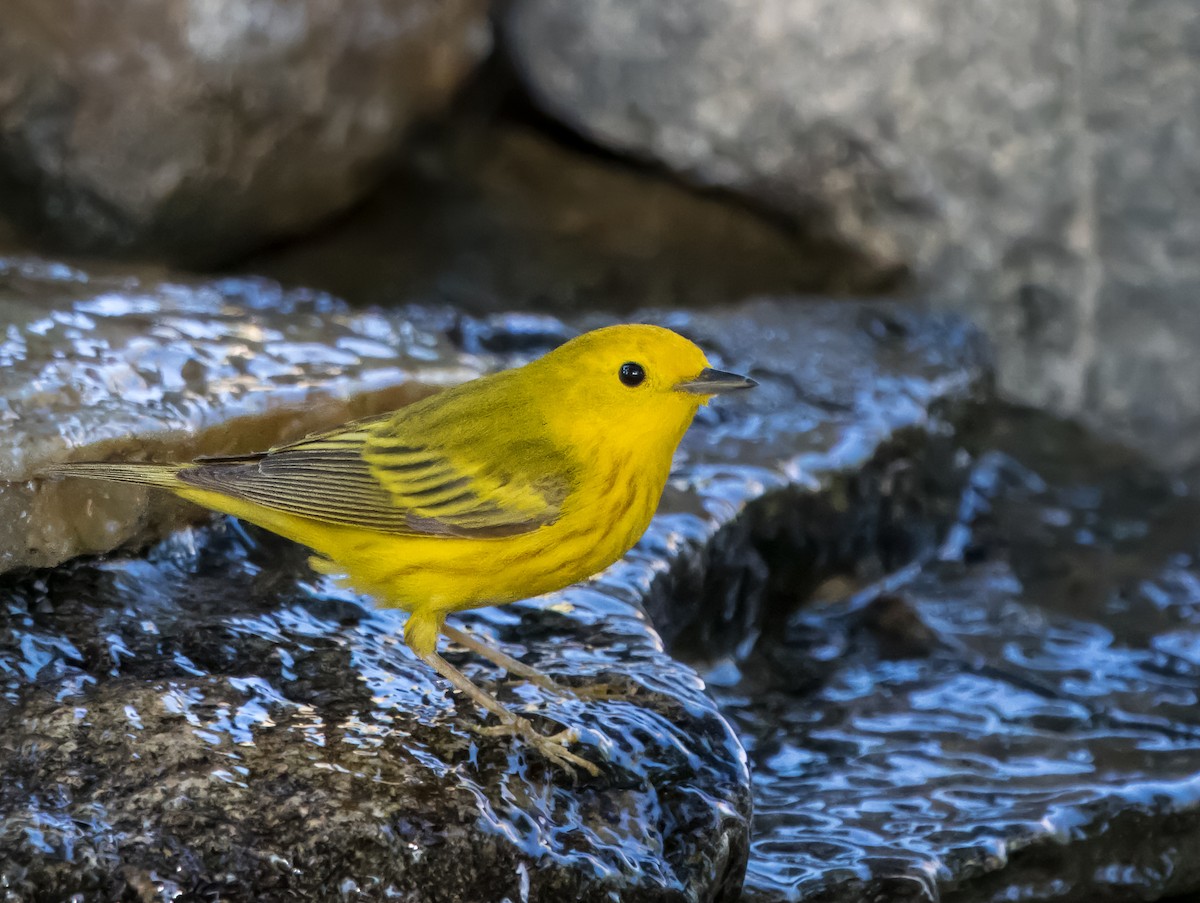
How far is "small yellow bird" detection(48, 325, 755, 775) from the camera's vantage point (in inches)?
125

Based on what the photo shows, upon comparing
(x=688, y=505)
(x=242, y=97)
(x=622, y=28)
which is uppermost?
(x=622, y=28)

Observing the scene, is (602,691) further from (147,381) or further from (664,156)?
(664,156)

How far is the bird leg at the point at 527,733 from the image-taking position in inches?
119

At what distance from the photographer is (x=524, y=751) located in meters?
3.05

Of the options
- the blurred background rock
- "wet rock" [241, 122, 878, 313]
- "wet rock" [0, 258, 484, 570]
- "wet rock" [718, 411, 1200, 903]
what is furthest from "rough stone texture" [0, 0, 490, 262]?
"wet rock" [718, 411, 1200, 903]

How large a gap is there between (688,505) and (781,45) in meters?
3.23

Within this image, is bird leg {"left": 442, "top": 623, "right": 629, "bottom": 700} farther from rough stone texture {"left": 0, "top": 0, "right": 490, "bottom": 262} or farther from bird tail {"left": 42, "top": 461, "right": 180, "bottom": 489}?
rough stone texture {"left": 0, "top": 0, "right": 490, "bottom": 262}

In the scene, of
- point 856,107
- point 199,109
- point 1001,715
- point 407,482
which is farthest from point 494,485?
point 856,107

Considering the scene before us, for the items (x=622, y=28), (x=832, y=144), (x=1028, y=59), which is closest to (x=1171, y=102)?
(x=1028, y=59)

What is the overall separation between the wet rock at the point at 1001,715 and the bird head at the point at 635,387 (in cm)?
110

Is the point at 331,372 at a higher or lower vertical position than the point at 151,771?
higher

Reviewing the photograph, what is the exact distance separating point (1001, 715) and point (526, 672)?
6.02 ft

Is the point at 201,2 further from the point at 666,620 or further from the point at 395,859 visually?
the point at 395,859

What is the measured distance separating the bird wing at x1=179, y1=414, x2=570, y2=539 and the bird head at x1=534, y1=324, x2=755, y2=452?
109 millimetres
